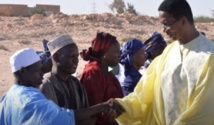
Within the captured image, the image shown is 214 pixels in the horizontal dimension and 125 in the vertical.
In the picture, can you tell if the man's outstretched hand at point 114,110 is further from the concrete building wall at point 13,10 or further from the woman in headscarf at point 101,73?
the concrete building wall at point 13,10

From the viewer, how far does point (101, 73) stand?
5441 millimetres

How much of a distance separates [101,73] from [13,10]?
43036 millimetres

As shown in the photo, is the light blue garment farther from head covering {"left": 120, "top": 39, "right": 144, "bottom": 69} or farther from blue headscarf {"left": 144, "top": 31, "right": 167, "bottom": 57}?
→ blue headscarf {"left": 144, "top": 31, "right": 167, "bottom": 57}

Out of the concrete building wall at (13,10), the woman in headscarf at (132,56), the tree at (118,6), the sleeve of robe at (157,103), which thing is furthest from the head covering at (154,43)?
the tree at (118,6)

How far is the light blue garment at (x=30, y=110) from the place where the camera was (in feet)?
13.1

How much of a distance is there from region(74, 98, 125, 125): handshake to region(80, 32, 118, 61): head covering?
2.53 ft

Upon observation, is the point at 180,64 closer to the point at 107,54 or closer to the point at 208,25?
the point at 107,54

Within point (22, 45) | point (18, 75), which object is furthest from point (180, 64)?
point (22, 45)

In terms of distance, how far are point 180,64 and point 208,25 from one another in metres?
39.2

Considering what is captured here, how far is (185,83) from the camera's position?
14.6ft

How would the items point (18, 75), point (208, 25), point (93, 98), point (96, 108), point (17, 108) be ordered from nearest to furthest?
point (17, 108) < point (18, 75) < point (96, 108) < point (93, 98) < point (208, 25)

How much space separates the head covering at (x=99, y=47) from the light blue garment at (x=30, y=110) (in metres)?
1.47

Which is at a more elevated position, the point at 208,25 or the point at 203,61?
the point at 203,61

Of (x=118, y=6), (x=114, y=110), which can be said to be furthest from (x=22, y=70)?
(x=118, y=6)
